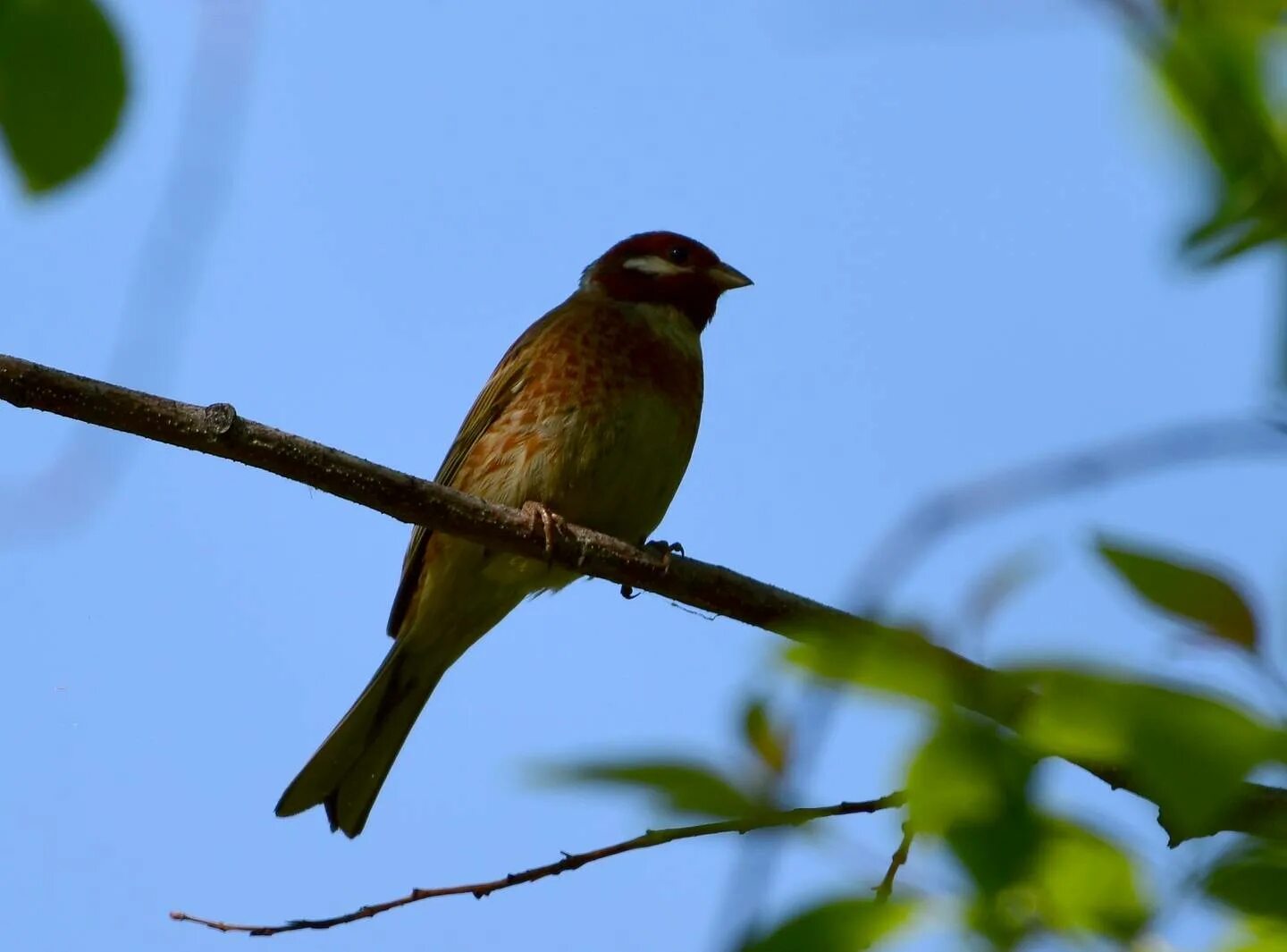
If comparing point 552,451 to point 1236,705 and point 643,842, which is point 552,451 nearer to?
point 643,842

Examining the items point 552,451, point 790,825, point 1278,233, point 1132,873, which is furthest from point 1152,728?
point 552,451

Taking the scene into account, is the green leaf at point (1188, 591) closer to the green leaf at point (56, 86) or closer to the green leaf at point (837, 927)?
the green leaf at point (837, 927)

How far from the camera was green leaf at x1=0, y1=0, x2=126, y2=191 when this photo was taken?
190 cm

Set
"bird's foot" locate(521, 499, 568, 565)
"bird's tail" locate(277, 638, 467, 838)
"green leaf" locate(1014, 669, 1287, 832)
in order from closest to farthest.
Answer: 1. "green leaf" locate(1014, 669, 1287, 832)
2. "bird's foot" locate(521, 499, 568, 565)
3. "bird's tail" locate(277, 638, 467, 838)

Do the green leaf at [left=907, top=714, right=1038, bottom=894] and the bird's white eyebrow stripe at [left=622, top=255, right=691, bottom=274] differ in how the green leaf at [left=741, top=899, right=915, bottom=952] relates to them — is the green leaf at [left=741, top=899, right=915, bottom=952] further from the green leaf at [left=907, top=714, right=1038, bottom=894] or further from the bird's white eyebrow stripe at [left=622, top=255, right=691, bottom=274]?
the bird's white eyebrow stripe at [left=622, top=255, right=691, bottom=274]

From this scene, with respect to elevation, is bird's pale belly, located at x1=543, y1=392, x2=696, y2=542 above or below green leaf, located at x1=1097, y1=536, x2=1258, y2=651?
below

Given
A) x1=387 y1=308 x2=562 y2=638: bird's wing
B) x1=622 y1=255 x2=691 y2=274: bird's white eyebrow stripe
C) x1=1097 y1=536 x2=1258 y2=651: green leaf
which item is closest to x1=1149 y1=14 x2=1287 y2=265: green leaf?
x1=1097 y1=536 x2=1258 y2=651: green leaf

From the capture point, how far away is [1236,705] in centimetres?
133

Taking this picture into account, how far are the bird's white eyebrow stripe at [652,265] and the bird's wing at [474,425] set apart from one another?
63 cm

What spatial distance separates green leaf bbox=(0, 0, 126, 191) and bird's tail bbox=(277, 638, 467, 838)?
480 centimetres

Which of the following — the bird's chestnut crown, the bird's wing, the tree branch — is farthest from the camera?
the bird's chestnut crown

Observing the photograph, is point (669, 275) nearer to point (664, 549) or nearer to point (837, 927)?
point (664, 549)

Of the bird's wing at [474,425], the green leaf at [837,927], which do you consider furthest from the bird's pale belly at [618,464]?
the green leaf at [837,927]

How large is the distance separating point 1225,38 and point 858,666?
2.31 ft
